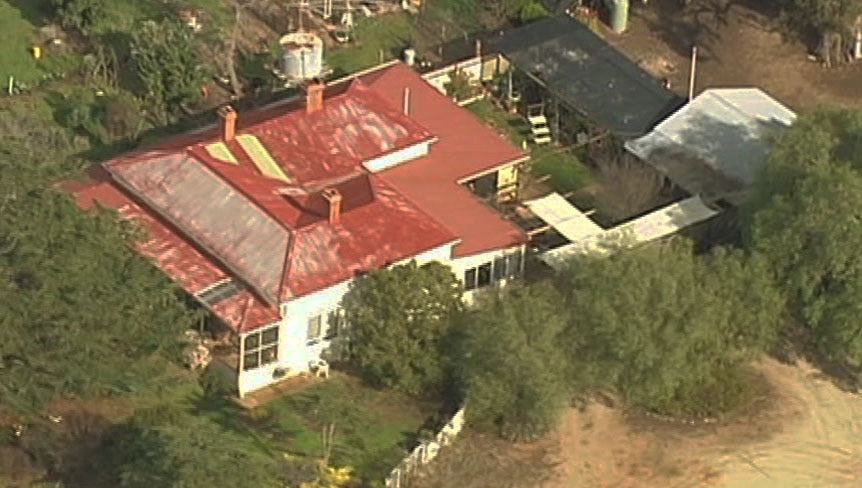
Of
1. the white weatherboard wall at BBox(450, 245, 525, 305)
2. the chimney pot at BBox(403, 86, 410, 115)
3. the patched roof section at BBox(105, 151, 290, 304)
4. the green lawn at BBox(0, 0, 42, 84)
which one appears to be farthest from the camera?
the green lawn at BBox(0, 0, 42, 84)

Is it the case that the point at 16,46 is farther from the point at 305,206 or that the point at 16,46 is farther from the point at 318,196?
the point at 305,206

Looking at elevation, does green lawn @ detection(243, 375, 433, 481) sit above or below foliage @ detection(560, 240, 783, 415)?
below

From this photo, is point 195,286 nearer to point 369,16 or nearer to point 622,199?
point 622,199

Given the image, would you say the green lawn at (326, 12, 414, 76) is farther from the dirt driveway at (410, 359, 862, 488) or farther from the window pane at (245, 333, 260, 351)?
the dirt driveway at (410, 359, 862, 488)

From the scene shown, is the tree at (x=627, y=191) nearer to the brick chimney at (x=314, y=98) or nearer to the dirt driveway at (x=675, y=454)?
the dirt driveway at (x=675, y=454)

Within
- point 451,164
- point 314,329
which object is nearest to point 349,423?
point 314,329

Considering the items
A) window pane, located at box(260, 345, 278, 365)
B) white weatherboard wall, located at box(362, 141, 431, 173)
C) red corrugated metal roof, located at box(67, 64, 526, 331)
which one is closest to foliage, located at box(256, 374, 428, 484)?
window pane, located at box(260, 345, 278, 365)

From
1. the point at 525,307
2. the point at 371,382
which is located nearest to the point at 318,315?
the point at 371,382
